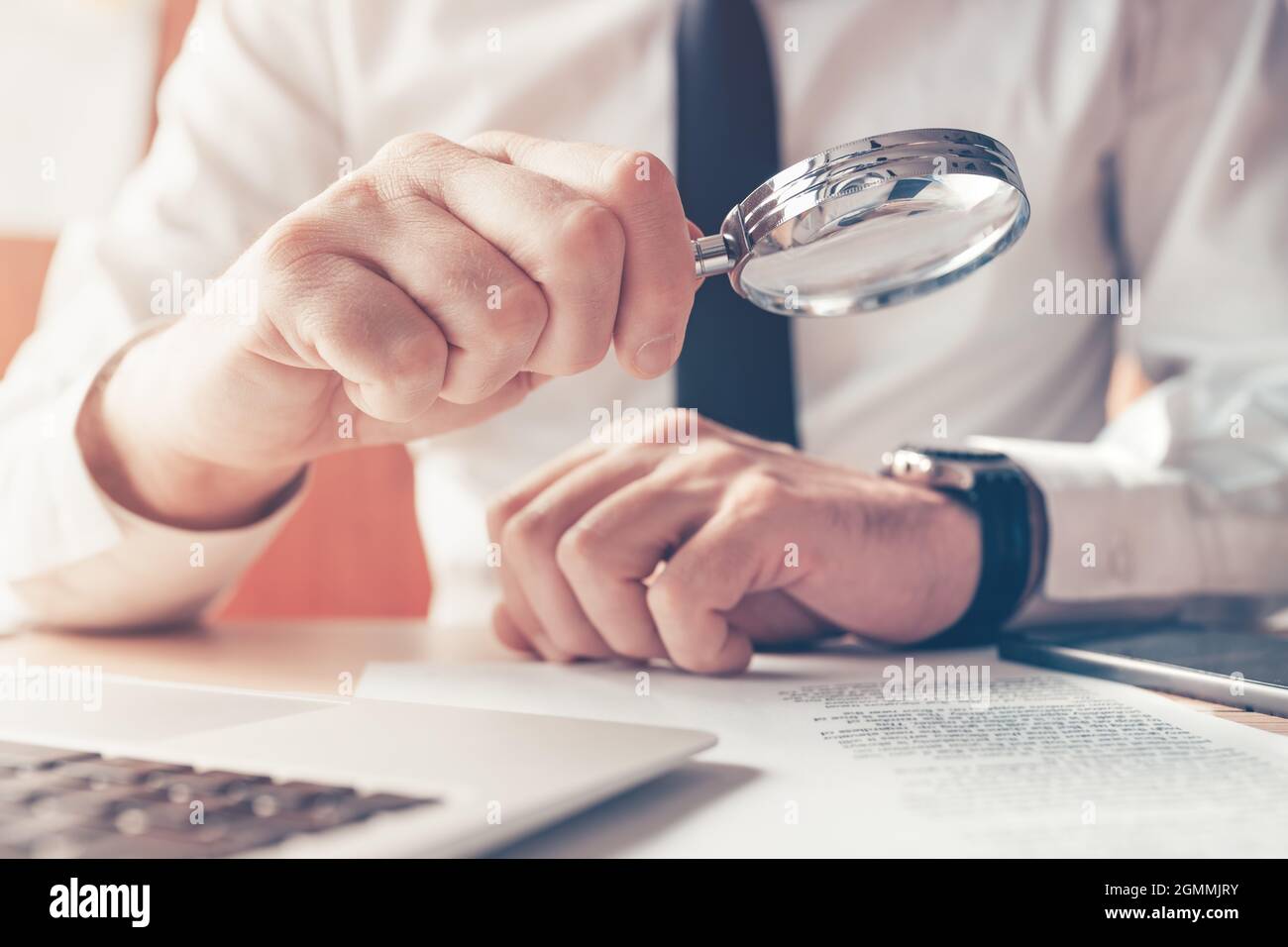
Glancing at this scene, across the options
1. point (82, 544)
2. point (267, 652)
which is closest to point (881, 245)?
point (267, 652)

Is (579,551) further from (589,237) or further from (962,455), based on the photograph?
(962,455)

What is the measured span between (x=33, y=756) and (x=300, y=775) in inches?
4.0

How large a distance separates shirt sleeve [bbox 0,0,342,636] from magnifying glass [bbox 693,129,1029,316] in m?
0.49

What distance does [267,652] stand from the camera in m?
0.78

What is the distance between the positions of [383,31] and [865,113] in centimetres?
55

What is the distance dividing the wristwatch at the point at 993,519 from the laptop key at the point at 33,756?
1.92 feet

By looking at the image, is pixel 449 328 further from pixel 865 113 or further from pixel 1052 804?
pixel 865 113

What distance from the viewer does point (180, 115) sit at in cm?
122

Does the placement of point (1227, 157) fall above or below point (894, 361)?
above

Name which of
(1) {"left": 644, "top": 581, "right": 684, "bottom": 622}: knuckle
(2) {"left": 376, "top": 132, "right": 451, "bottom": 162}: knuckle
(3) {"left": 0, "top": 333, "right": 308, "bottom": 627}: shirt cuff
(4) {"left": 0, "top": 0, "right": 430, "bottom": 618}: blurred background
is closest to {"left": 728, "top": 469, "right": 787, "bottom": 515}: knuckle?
(1) {"left": 644, "top": 581, "right": 684, "bottom": 622}: knuckle

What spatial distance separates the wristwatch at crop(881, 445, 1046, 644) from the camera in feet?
2.57

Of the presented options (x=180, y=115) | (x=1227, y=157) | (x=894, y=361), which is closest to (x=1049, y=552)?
(x=894, y=361)

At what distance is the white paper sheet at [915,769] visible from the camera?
0.34m
